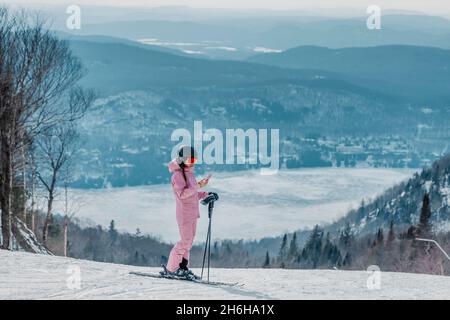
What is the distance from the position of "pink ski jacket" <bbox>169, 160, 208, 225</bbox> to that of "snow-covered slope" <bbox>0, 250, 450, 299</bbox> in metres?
0.91

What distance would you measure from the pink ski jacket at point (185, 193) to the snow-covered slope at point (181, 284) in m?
0.91

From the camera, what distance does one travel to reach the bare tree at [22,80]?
20859 millimetres

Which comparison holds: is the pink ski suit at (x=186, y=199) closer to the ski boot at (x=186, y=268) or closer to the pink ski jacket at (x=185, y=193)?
the pink ski jacket at (x=185, y=193)

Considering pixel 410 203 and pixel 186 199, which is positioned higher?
pixel 186 199

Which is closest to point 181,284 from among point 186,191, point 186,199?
point 186,199

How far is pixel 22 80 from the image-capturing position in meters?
21.3

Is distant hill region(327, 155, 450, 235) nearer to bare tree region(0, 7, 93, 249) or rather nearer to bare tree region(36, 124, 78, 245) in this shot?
bare tree region(36, 124, 78, 245)

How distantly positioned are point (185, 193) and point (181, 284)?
1.22 meters

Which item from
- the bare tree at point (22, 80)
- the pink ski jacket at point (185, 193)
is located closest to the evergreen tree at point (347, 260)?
the bare tree at point (22, 80)

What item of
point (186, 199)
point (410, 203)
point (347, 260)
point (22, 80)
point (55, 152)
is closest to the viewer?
point (186, 199)
